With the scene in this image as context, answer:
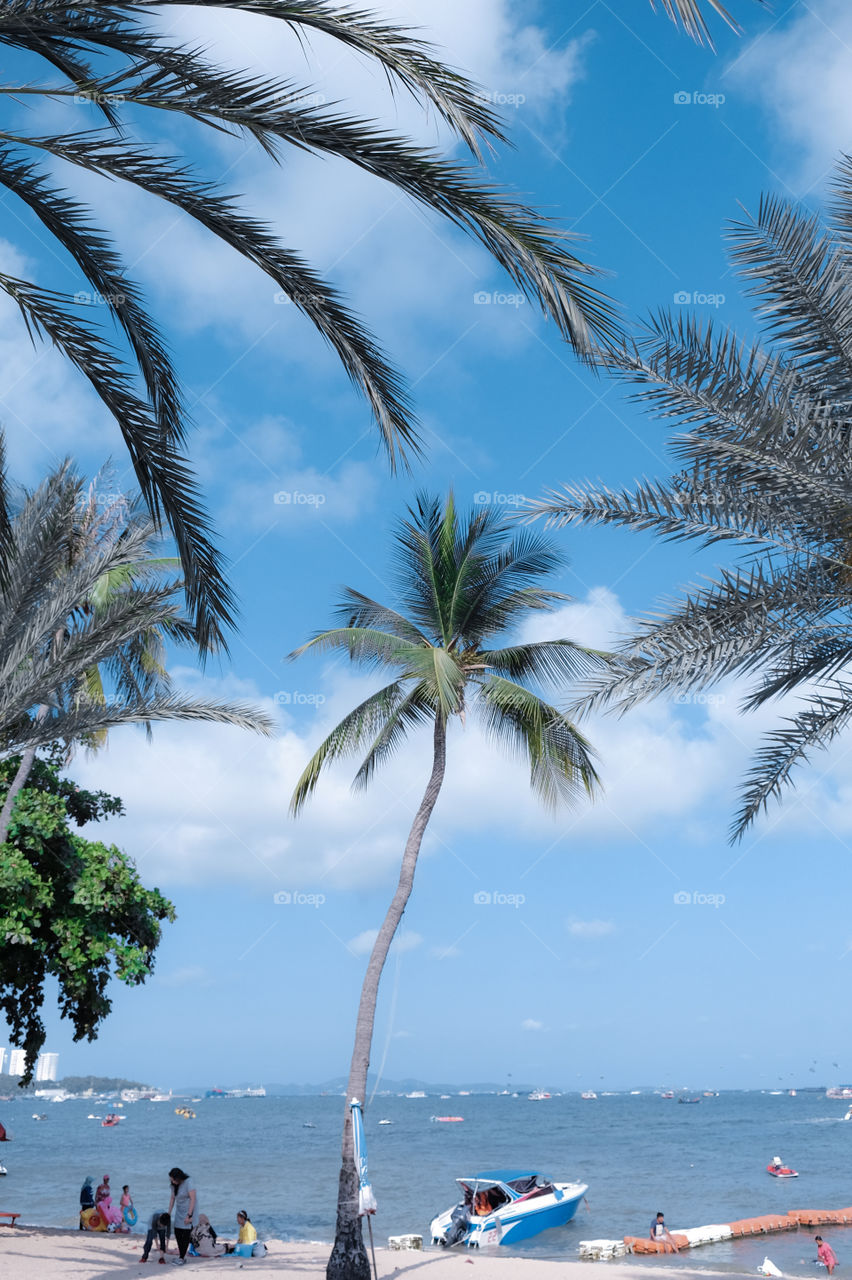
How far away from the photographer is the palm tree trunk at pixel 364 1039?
1216 centimetres

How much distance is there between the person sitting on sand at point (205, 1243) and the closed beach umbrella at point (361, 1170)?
4.75 metres

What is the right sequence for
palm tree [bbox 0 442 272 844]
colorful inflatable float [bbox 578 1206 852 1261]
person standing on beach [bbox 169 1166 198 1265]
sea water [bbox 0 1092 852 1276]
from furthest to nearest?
1. sea water [bbox 0 1092 852 1276]
2. colorful inflatable float [bbox 578 1206 852 1261]
3. person standing on beach [bbox 169 1166 198 1265]
4. palm tree [bbox 0 442 272 844]

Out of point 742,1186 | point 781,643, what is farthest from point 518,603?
point 742,1186

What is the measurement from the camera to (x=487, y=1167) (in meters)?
56.3

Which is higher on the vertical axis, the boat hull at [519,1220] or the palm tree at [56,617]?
the palm tree at [56,617]

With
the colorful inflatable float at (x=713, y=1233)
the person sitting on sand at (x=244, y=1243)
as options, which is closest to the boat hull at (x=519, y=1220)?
the colorful inflatable float at (x=713, y=1233)

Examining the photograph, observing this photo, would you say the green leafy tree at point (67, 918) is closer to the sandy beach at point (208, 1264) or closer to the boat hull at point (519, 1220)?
the sandy beach at point (208, 1264)

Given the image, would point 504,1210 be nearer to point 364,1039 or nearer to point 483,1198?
point 483,1198

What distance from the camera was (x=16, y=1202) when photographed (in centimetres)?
3491

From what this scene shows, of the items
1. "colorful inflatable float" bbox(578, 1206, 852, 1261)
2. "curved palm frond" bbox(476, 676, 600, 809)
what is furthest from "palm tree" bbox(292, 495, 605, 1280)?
"colorful inflatable float" bbox(578, 1206, 852, 1261)

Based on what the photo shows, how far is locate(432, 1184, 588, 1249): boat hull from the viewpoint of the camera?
2405 cm

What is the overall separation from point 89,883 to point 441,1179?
39.8 meters

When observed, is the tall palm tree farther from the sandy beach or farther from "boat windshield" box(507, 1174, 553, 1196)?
"boat windshield" box(507, 1174, 553, 1196)

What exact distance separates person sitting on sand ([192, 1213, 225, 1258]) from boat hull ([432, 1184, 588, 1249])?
10.0 metres
